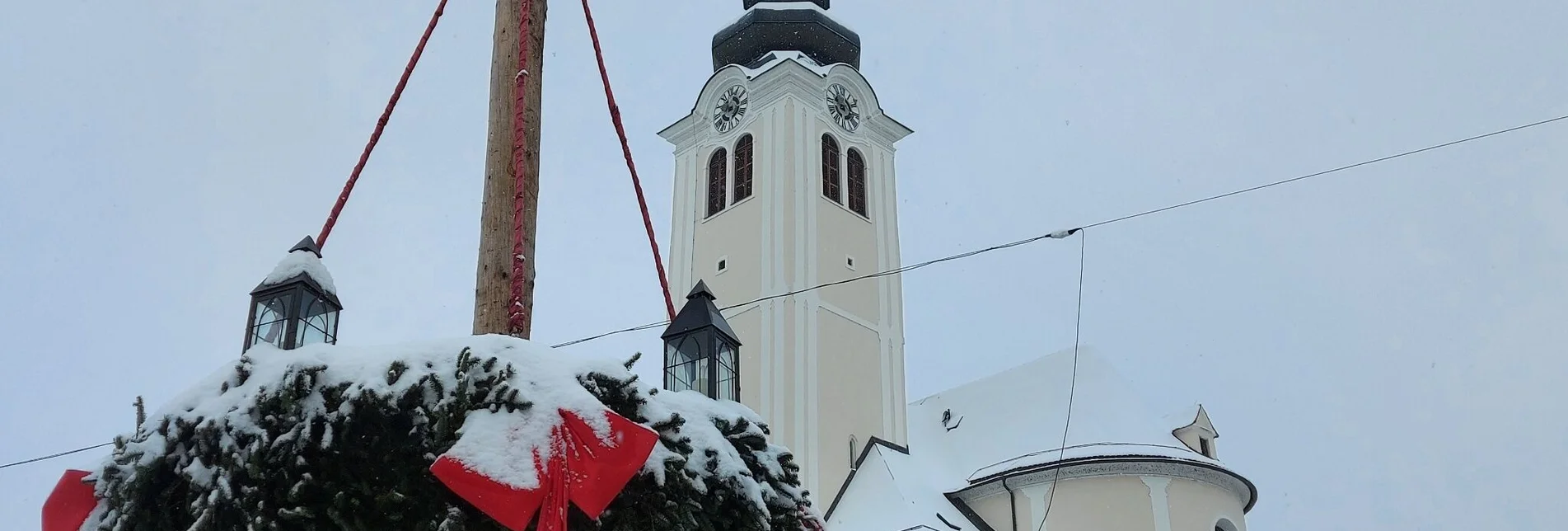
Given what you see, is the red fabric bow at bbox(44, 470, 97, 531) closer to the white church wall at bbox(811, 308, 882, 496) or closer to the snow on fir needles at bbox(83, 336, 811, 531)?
the snow on fir needles at bbox(83, 336, 811, 531)

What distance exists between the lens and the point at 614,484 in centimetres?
368

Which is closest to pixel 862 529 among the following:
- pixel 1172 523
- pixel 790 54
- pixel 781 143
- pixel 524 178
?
pixel 1172 523

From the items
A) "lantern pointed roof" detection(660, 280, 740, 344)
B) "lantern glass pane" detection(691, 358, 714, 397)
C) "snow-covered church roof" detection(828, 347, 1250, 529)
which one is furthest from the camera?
"snow-covered church roof" detection(828, 347, 1250, 529)

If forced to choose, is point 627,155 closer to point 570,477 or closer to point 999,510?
point 570,477

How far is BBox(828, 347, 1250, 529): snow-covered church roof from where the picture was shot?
21.9m

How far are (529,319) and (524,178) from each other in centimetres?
63

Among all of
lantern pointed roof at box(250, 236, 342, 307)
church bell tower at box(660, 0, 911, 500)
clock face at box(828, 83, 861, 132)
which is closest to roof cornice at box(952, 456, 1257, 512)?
church bell tower at box(660, 0, 911, 500)

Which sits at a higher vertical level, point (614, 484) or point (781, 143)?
point (781, 143)

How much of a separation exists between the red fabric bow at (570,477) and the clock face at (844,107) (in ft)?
82.2

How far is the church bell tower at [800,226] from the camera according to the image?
24.6 meters

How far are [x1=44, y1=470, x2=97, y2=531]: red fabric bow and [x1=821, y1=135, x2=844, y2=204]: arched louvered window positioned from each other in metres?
23.6

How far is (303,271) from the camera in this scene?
4.83 meters

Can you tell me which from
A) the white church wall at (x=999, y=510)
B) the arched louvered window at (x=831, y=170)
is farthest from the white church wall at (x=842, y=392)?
the arched louvered window at (x=831, y=170)

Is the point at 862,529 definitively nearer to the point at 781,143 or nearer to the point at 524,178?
the point at 781,143
